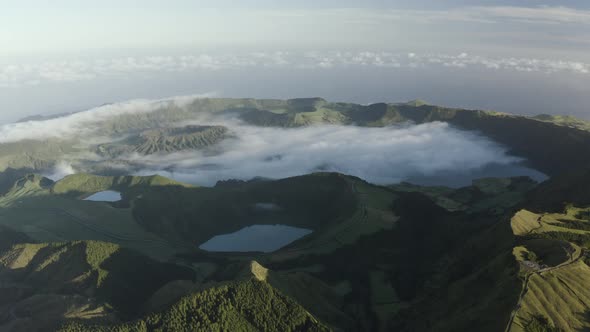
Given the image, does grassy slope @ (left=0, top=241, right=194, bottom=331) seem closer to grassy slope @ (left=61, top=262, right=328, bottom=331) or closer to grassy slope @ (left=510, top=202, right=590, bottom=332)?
grassy slope @ (left=61, top=262, right=328, bottom=331)

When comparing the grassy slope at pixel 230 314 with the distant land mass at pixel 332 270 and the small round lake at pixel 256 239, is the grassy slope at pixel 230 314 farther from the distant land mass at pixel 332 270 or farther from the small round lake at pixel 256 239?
the small round lake at pixel 256 239

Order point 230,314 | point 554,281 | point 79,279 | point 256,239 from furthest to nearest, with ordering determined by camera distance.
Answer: point 256,239 → point 79,279 → point 230,314 → point 554,281

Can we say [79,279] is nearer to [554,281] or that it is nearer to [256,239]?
[256,239]

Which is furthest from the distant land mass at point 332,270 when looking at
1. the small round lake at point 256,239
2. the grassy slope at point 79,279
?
the small round lake at point 256,239

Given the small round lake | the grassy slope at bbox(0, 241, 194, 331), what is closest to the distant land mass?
the grassy slope at bbox(0, 241, 194, 331)

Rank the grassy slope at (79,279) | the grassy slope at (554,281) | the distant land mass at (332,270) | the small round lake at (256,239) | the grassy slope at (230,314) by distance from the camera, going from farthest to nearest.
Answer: the small round lake at (256,239) < the grassy slope at (79,279) < the grassy slope at (230,314) < the distant land mass at (332,270) < the grassy slope at (554,281)

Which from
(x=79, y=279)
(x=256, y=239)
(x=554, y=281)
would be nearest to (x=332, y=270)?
(x=256, y=239)

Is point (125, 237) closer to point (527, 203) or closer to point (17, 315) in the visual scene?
point (17, 315)

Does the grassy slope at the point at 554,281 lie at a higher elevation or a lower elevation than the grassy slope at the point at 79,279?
higher
